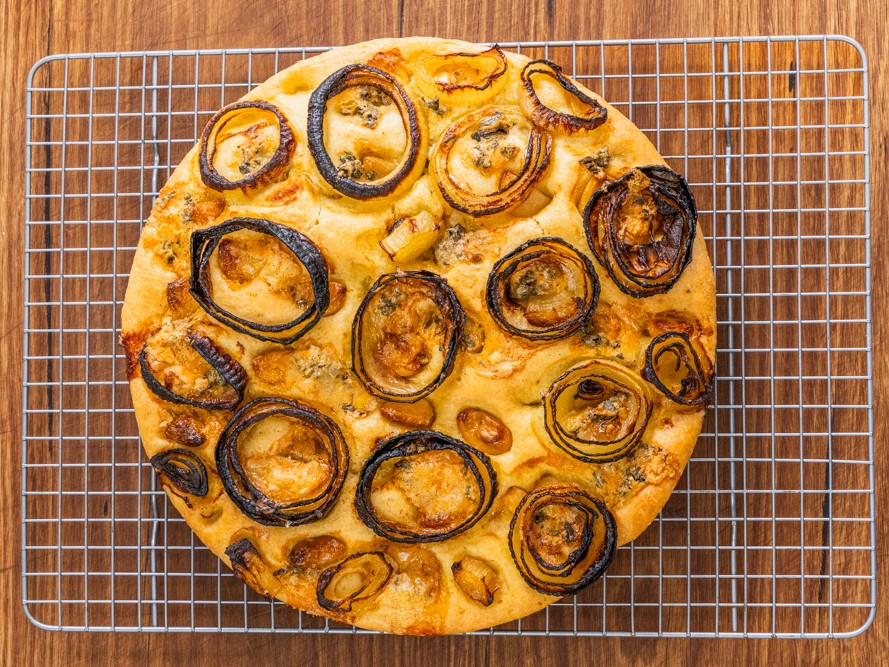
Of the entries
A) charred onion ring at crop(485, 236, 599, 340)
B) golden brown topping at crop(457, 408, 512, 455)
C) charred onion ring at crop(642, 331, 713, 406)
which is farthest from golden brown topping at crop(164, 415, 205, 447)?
charred onion ring at crop(642, 331, 713, 406)

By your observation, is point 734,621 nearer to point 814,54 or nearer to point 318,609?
point 318,609

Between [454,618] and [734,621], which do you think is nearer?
[454,618]

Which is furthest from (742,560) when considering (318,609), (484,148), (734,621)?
(484,148)

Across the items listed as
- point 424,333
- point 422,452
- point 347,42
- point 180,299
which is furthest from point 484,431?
point 347,42

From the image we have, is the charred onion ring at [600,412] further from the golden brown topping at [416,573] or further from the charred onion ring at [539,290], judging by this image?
the golden brown topping at [416,573]

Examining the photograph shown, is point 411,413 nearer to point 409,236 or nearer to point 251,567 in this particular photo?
point 409,236

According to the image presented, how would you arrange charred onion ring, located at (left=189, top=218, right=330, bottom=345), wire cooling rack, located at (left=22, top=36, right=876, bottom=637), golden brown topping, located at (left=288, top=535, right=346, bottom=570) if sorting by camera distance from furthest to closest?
wire cooling rack, located at (left=22, top=36, right=876, bottom=637) < golden brown topping, located at (left=288, top=535, right=346, bottom=570) < charred onion ring, located at (left=189, top=218, right=330, bottom=345)

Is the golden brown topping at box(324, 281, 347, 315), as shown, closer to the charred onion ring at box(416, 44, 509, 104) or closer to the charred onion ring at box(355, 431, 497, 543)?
the charred onion ring at box(355, 431, 497, 543)
